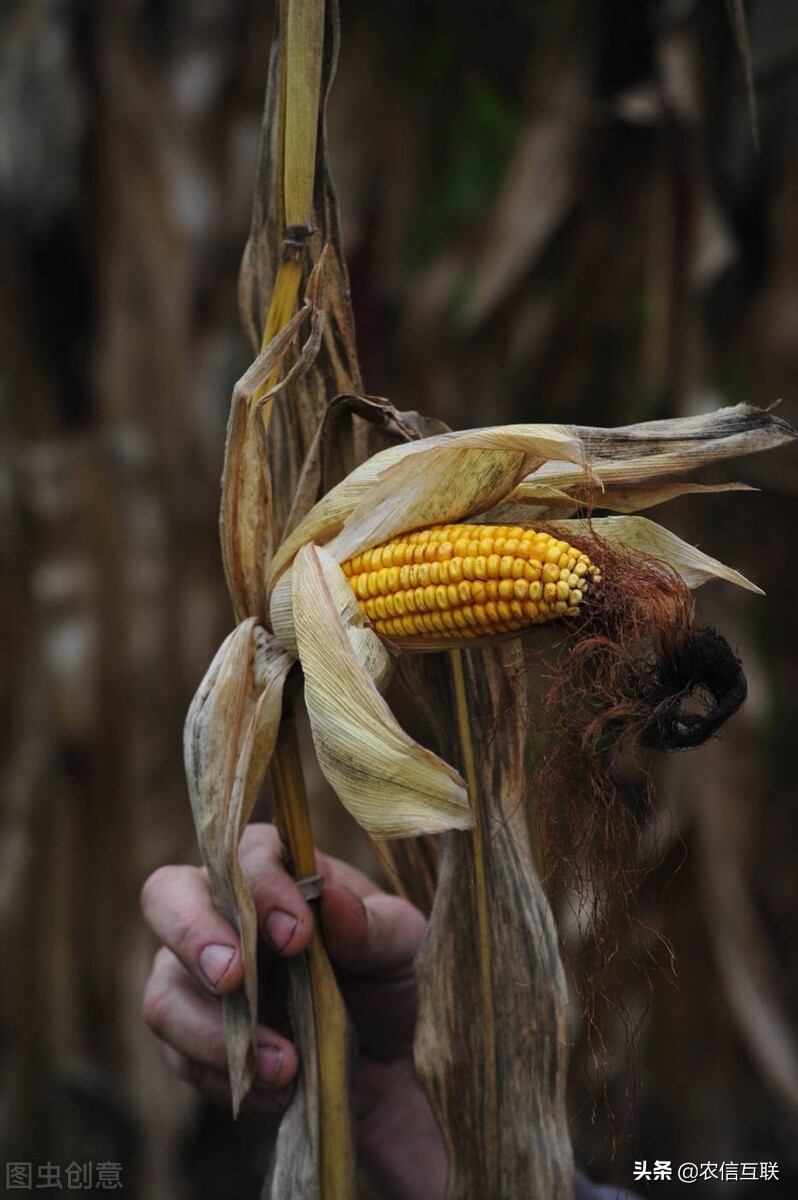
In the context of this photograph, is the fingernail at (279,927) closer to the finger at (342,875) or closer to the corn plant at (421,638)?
the corn plant at (421,638)

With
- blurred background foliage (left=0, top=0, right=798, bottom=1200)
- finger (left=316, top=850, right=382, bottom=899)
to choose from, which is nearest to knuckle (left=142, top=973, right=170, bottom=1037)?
finger (left=316, top=850, right=382, bottom=899)

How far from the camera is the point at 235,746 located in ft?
1.41

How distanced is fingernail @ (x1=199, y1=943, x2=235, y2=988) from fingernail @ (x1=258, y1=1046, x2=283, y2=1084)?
0.04 metres

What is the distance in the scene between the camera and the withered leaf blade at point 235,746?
425 millimetres

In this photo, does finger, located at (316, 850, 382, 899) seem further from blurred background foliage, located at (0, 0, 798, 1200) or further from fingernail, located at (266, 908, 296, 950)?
blurred background foliage, located at (0, 0, 798, 1200)

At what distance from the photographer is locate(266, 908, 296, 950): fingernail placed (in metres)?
0.44

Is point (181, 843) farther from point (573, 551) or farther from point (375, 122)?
point (573, 551)

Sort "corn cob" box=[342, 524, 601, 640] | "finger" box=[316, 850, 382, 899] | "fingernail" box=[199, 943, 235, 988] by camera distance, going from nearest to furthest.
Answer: "corn cob" box=[342, 524, 601, 640], "fingernail" box=[199, 943, 235, 988], "finger" box=[316, 850, 382, 899]

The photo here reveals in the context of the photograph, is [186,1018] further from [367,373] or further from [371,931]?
[367,373]

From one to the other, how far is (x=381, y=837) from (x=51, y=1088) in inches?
41.7

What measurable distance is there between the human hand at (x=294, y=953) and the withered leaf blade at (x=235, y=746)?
2 cm

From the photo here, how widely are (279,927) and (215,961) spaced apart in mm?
37

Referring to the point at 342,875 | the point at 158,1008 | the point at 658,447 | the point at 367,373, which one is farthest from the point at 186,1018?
the point at 367,373

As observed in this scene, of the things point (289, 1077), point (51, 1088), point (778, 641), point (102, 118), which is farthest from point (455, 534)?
point (51, 1088)
